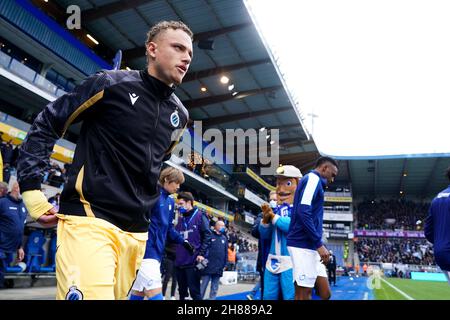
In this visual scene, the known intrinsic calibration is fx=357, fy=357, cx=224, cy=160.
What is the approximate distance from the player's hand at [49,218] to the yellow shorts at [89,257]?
0.03 meters

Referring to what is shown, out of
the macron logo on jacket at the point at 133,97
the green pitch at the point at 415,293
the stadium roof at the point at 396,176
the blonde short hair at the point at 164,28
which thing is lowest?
the green pitch at the point at 415,293

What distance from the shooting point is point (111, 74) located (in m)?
1.94

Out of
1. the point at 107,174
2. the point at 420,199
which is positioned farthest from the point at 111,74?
the point at 420,199

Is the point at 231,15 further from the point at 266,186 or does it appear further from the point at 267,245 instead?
the point at 266,186

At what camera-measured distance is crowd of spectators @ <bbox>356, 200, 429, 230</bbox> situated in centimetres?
4662

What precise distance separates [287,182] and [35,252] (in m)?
7.29

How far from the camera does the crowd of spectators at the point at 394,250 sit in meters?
40.1

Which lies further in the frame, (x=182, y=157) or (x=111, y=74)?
(x=182, y=157)

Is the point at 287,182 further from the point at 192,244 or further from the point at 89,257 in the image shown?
the point at 89,257

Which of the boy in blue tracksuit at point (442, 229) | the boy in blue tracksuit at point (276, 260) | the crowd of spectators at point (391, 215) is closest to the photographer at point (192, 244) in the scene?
the boy in blue tracksuit at point (276, 260)

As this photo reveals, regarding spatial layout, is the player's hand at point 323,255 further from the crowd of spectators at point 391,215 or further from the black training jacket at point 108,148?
the crowd of spectators at point 391,215

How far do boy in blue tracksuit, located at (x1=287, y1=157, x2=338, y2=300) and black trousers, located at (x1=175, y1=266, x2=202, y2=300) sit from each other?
2566mm

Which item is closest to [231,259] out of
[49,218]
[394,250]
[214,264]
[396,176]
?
[214,264]
